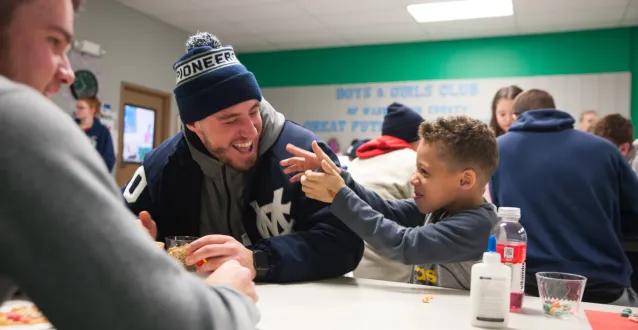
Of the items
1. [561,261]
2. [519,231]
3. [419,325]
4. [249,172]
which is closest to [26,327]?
[419,325]

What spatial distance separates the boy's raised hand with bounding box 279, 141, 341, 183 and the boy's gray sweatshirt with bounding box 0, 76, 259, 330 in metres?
1.02

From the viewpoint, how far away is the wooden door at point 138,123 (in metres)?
6.61

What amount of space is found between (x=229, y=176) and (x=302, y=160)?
0.32 m

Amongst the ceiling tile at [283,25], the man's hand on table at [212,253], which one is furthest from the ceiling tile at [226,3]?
the man's hand on table at [212,253]

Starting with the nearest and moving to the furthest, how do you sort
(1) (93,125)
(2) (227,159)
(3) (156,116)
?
(2) (227,159), (1) (93,125), (3) (156,116)

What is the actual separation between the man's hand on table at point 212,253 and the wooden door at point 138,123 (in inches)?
211

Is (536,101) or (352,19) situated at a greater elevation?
(352,19)

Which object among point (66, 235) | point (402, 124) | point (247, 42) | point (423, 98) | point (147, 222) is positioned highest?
point (247, 42)

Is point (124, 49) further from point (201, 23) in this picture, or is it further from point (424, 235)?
point (424, 235)

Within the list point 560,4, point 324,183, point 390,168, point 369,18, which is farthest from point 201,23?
point 324,183

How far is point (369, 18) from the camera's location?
6.52 meters

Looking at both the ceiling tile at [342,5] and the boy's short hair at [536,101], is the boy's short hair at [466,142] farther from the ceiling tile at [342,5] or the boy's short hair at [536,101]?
the ceiling tile at [342,5]

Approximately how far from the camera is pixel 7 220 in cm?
48

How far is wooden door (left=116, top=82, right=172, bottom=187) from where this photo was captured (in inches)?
260
